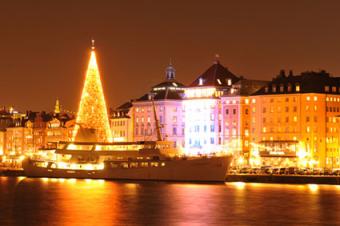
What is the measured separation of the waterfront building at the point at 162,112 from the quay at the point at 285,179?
104ft

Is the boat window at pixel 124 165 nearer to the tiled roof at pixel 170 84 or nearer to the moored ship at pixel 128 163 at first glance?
the moored ship at pixel 128 163

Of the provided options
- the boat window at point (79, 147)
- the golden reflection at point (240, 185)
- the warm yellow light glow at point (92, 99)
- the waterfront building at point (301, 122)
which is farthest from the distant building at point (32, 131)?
the golden reflection at point (240, 185)

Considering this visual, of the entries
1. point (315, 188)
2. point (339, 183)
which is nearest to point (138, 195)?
point (315, 188)

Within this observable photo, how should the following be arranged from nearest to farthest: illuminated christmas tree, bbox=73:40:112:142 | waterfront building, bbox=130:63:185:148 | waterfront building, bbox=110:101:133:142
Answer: illuminated christmas tree, bbox=73:40:112:142
waterfront building, bbox=130:63:185:148
waterfront building, bbox=110:101:133:142

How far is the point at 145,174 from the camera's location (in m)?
107

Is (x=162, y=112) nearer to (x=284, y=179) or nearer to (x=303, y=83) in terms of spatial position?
(x=303, y=83)

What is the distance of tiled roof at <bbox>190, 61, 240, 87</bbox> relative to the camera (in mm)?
136000

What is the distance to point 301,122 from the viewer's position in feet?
395

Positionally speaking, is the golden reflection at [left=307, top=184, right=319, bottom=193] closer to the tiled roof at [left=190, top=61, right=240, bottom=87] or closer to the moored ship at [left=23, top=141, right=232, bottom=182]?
the moored ship at [left=23, top=141, right=232, bottom=182]

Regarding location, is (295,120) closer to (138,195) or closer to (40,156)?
(40,156)

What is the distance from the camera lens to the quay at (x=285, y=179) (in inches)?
4003

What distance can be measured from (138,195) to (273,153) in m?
40.3

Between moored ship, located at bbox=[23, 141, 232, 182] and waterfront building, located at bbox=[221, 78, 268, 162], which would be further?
waterfront building, located at bbox=[221, 78, 268, 162]

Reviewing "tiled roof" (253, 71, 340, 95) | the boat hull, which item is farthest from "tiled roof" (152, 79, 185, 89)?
the boat hull
